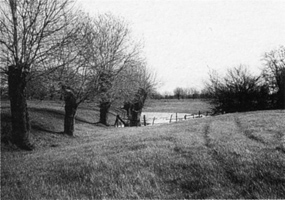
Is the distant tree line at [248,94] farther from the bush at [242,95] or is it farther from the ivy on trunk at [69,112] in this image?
the ivy on trunk at [69,112]

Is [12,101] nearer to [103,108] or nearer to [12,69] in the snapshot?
[12,69]

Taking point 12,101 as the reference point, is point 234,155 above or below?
below

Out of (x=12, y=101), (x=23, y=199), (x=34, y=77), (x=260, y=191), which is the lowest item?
(x=23, y=199)

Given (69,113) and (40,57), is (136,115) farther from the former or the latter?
(40,57)

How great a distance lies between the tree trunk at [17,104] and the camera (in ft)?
44.7

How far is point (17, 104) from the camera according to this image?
13672mm

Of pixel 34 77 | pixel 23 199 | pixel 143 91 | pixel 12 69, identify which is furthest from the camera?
pixel 143 91

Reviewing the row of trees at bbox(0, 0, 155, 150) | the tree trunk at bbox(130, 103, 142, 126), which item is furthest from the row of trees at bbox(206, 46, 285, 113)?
the row of trees at bbox(0, 0, 155, 150)

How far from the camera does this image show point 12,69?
1358cm

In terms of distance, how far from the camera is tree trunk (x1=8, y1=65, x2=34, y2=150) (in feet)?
44.7

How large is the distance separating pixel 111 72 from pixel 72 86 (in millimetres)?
6256

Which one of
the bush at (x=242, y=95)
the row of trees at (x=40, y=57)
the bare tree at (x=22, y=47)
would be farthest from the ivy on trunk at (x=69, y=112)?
the bush at (x=242, y=95)

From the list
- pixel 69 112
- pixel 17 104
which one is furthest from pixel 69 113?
pixel 17 104

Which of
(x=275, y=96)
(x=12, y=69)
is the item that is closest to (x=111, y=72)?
(x=12, y=69)
